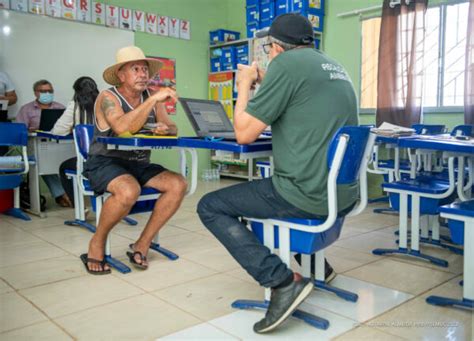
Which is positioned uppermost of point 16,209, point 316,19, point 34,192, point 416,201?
point 316,19

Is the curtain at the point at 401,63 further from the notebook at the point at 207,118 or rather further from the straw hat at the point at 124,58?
the notebook at the point at 207,118

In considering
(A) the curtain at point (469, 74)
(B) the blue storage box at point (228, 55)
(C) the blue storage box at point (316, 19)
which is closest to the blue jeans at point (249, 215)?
(A) the curtain at point (469, 74)

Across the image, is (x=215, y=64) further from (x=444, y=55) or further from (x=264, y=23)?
(x=444, y=55)

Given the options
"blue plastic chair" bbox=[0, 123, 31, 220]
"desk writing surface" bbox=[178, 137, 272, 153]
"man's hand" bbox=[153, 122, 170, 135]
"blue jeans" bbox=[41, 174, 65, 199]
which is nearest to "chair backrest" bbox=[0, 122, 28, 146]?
"blue plastic chair" bbox=[0, 123, 31, 220]

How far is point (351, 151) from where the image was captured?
1.64 m

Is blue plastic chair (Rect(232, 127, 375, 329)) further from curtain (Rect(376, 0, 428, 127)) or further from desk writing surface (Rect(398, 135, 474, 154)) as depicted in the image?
curtain (Rect(376, 0, 428, 127))

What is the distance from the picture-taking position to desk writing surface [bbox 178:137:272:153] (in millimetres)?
1664

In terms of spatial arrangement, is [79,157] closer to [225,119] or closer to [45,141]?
[45,141]

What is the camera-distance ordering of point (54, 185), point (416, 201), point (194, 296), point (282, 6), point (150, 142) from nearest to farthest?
1. point (150, 142)
2. point (194, 296)
3. point (416, 201)
4. point (54, 185)
5. point (282, 6)

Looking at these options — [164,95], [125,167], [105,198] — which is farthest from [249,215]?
[105,198]

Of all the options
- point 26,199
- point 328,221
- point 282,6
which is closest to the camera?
point 328,221

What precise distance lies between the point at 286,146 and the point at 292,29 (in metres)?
0.44

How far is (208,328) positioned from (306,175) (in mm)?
709

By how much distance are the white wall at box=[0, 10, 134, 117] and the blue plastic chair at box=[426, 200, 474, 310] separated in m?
4.41
